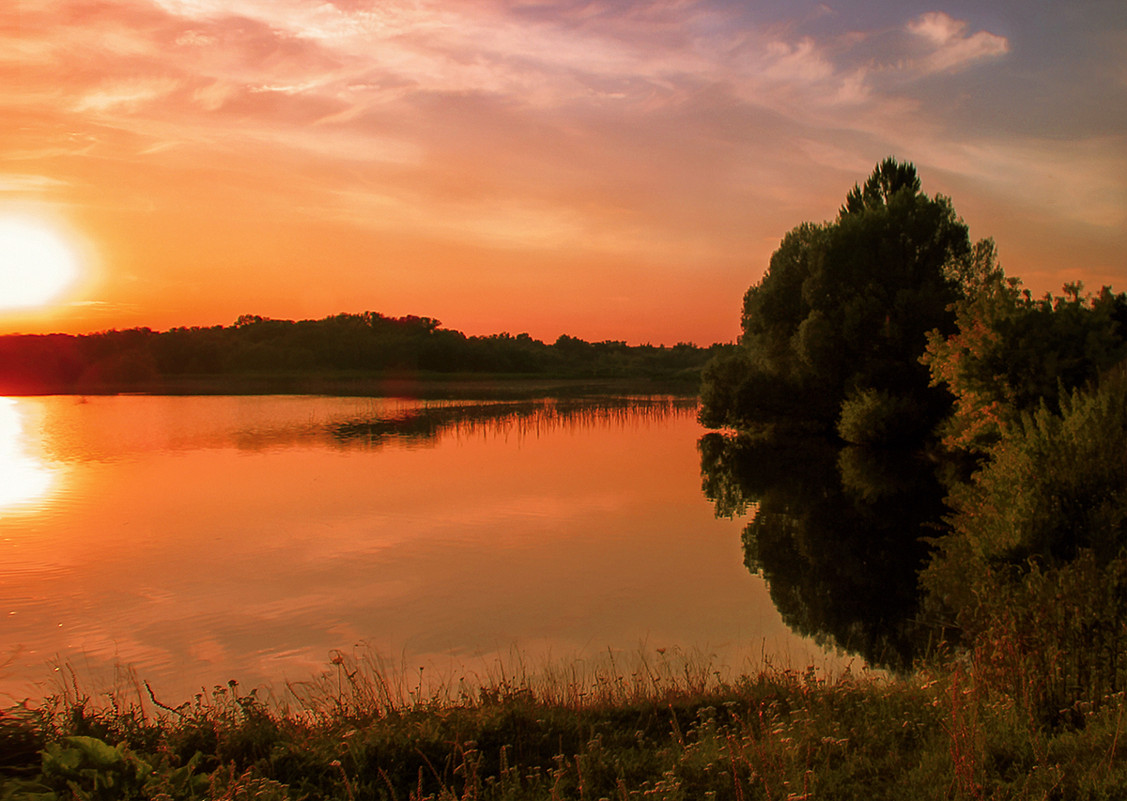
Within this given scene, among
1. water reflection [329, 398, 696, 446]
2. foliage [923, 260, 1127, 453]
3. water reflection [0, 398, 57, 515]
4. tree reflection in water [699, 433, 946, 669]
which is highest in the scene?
foliage [923, 260, 1127, 453]

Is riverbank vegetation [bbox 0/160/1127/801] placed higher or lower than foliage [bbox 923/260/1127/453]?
lower

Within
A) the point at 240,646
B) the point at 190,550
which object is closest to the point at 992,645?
the point at 240,646

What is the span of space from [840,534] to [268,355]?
93791mm

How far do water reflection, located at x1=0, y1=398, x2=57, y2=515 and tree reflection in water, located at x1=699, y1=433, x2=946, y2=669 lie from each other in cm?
1718

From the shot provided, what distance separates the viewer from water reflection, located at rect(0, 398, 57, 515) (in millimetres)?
20375

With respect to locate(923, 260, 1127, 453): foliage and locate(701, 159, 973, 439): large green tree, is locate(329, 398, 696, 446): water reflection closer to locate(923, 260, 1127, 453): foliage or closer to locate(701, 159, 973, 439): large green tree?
locate(701, 159, 973, 439): large green tree

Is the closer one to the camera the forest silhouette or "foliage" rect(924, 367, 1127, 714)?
"foliage" rect(924, 367, 1127, 714)

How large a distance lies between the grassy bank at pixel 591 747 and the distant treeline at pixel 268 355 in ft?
269

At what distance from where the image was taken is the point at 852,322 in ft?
120

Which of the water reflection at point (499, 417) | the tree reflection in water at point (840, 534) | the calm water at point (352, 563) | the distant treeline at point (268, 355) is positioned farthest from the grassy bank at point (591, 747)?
the distant treeline at point (268, 355)

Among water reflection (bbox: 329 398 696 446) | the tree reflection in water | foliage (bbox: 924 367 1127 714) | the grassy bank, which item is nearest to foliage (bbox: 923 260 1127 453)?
the tree reflection in water

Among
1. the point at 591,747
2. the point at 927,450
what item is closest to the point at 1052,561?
the point at 591,747

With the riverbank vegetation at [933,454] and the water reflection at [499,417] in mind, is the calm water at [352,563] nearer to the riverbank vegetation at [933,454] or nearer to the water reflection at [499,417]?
the riverbank vegetation at [933,454]

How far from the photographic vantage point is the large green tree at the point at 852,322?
119 ft
